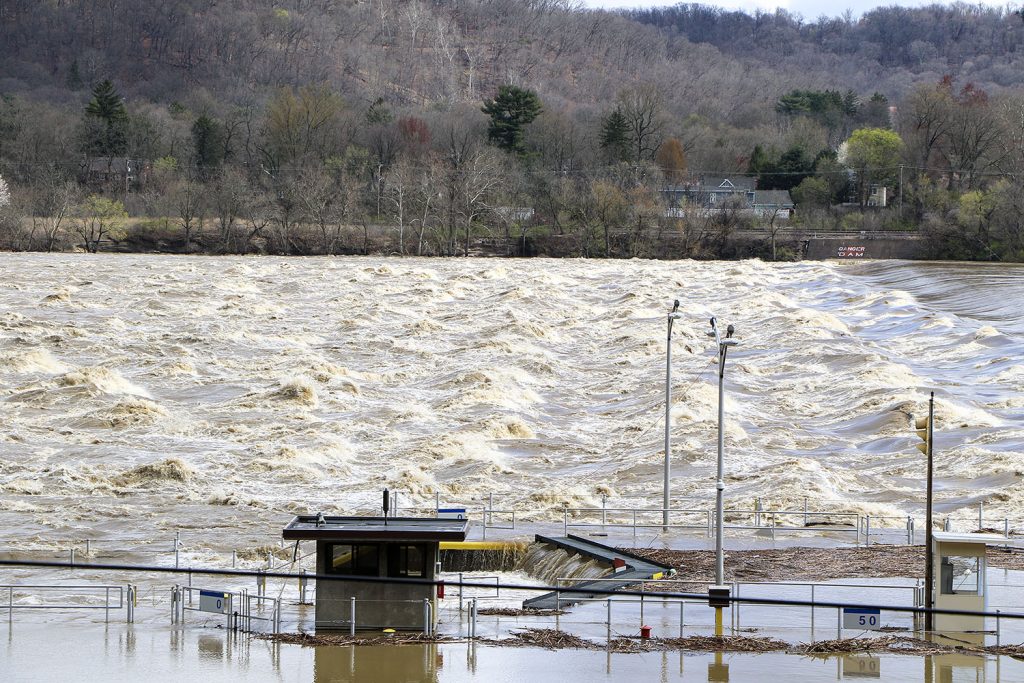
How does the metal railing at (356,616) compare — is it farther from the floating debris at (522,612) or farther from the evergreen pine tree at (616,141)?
the evergreen pine tree at (616,141)

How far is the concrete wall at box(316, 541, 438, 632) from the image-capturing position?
1005 inches

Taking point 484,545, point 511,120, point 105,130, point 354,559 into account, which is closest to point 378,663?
point 354,559

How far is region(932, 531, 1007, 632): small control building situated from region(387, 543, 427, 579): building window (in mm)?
9462

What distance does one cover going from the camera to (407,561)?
83.6ft

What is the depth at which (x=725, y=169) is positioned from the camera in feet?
608

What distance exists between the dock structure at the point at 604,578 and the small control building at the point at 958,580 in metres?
5.73

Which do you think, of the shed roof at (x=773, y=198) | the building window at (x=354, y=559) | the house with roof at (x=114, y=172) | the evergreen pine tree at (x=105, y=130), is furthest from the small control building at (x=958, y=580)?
the evergreen pine tree at (x=105, y=130)

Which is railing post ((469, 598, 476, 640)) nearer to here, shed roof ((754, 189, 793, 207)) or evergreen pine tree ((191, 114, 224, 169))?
shed roof ((754, 189, 793, 207))

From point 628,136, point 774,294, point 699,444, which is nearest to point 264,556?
point 699,444

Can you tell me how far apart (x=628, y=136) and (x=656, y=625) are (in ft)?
516

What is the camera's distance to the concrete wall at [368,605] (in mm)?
25516

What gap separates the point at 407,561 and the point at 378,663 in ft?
7.15

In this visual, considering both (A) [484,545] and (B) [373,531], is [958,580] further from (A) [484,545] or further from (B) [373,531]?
(A) [484,545]

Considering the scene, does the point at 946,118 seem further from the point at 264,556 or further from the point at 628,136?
the point at 264,556
